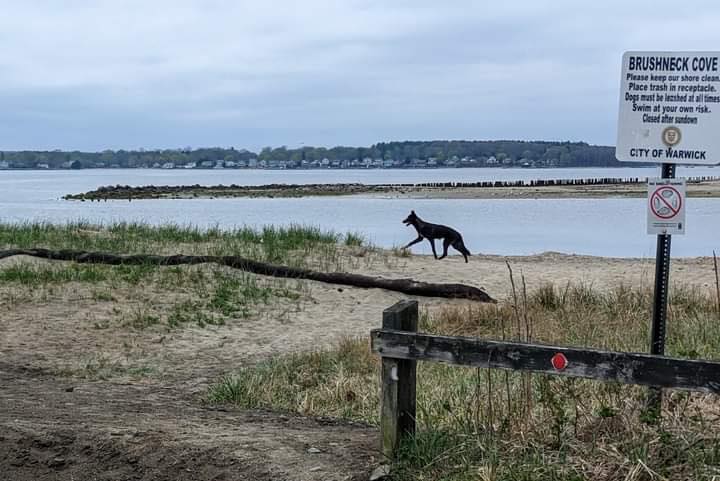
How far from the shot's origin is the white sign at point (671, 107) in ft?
17.0

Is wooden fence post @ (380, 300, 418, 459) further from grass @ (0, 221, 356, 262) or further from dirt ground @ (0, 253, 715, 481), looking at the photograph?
grass @ (0, 221, 356, 262)

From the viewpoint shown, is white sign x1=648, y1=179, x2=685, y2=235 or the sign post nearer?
the sign post

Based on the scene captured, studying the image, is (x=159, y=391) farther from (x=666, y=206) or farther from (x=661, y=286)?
→ (x=666, y=206)

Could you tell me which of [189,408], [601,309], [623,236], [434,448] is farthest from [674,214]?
[623,236]

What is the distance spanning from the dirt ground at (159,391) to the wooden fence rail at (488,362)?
0.43 m

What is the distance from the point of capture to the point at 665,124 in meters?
5.29

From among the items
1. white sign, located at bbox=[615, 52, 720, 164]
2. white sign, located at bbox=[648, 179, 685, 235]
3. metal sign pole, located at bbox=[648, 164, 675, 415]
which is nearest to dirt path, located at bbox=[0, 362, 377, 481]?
metal sign pole, located at bbox=[648, 164, 675, 415]

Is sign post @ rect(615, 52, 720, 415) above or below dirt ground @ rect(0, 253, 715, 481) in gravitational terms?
above

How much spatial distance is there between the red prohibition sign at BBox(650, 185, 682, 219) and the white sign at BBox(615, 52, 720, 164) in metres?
0.17

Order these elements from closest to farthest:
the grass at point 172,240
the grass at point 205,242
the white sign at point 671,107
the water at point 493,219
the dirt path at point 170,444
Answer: the white sign at point 671,107 < the dirt path at point 170,444 < the grass at point 205,242 < the grass at point 172,240 < the water at point 493,219

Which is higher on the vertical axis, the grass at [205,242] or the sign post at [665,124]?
the sign post at [665,124]

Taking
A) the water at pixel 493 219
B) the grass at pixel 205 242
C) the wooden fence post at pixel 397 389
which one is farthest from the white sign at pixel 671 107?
the water at pixel 493 219

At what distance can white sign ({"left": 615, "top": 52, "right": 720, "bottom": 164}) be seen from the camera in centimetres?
518

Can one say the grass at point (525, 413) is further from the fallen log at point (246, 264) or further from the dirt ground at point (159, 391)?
the fallen log at point (246, 264)
